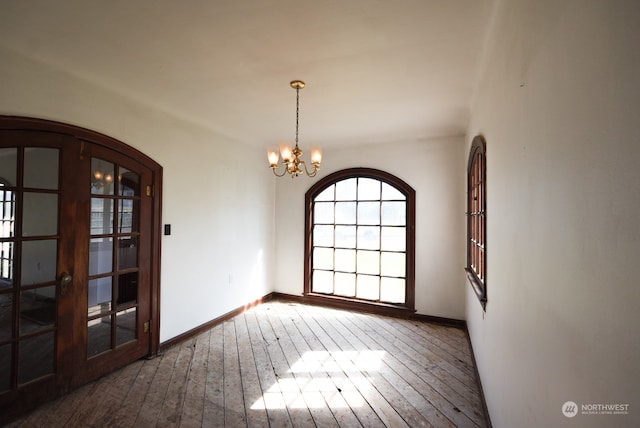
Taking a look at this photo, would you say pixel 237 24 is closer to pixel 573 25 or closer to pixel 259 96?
pixel 259 96

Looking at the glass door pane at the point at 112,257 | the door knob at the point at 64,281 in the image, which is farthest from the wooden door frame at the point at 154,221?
the door knob at the point at 64,281

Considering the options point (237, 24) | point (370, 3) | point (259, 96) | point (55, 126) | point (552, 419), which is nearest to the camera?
point (552, 419)

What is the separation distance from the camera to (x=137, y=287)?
3.09 m

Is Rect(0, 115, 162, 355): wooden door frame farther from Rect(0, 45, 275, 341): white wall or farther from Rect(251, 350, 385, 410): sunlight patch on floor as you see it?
Rect(251, 350, 385, 410): sunlight patch on floor

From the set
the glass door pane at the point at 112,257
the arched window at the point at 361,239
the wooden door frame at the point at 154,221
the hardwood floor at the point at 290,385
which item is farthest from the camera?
the arched window at the point at 361,239

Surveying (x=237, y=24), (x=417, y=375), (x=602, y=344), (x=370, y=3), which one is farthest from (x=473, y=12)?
(x=417, y=375)

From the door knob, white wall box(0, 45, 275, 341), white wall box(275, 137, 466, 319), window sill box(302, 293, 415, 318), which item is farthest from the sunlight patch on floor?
the door knob

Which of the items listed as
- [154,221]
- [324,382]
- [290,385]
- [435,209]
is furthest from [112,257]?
[435,209]

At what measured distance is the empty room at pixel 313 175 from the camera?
0.76m

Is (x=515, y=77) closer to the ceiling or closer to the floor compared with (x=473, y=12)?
closer to the floor

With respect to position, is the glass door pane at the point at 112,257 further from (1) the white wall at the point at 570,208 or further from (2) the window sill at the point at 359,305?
(1) the white wall at the point at 570,208

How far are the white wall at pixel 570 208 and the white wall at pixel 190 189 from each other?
325 cm

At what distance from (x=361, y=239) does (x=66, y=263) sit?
372 centimetres

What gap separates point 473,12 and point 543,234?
147 centimetres
